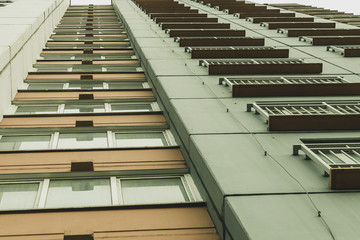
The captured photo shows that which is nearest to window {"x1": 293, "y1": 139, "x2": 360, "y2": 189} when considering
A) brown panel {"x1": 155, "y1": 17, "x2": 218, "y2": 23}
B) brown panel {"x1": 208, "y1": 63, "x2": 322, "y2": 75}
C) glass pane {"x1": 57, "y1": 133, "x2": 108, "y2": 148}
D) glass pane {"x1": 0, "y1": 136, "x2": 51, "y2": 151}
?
glass pane {"x1": 57, "y1": 133, "x2": 108, "y2": 148}

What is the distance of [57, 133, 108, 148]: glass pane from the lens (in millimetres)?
13641

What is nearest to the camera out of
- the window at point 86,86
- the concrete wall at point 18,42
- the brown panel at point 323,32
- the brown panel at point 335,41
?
the concrete wall at point 18,42

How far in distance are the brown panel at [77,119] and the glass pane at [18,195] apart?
3851 millimetres

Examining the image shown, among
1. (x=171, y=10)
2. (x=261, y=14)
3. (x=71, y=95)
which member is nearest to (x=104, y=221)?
(x=71, y=95)

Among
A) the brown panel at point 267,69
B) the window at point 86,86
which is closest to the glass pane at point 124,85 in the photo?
the window at point 86,86

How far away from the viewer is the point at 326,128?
11812 millimetres

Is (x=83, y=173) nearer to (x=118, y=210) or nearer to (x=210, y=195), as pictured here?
(x=118, y=210)

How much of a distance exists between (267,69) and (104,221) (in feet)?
31.4

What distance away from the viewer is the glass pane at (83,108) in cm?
1658

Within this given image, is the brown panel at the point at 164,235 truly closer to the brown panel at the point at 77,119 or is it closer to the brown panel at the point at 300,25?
the brown panel at the point at 77,119

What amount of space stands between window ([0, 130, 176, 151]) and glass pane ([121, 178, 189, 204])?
7.74 feet

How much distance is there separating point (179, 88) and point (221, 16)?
20651 mm

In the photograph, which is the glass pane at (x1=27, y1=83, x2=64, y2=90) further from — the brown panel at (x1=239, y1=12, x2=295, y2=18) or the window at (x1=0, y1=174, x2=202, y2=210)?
the brown panel at (x1=239, y1=12, x2=295, y2=18)

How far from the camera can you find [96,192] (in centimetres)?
1078
